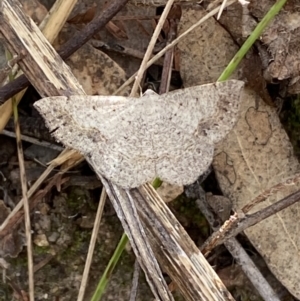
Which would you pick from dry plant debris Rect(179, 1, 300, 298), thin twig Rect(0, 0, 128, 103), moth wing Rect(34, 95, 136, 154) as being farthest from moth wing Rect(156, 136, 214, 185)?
thin twig Rect(0, 0, 128, 103)

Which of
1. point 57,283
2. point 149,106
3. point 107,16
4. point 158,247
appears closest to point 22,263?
point 57,283

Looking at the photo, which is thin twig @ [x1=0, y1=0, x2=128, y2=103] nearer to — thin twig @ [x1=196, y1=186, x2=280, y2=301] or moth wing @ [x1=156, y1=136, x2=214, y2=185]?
moth wing @ [x1=156, y1=136, x2=214, y2=185]

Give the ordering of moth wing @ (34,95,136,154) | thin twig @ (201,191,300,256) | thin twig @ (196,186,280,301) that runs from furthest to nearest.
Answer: thin twig @ (196,186,280,301) → thin twig @ (201,191,300,256) → moth wing @ (34,95,136,154)

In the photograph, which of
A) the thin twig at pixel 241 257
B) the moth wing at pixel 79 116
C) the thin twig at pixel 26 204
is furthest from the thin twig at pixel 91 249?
the thin twig at pixel 241 257

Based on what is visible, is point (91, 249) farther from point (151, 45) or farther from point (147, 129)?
point (151, 45)

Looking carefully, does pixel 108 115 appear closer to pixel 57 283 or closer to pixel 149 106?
pixel 149 106

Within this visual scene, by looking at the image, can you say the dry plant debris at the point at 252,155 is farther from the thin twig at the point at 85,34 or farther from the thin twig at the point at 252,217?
the thin twig at the point at 85,34

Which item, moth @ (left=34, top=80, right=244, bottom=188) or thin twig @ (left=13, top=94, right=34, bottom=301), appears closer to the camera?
moth @ (left=34, top=80, right=244, bottom=188)

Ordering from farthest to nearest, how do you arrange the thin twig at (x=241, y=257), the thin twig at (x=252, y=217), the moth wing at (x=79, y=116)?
the thin twig at (x=241, y=257), the thin twig at (x=252, y=217), the moth wing at (x=79, y=116)

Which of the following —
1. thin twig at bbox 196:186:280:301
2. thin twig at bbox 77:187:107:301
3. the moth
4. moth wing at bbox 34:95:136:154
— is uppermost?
moth wing at bbox 34:95:136:154
